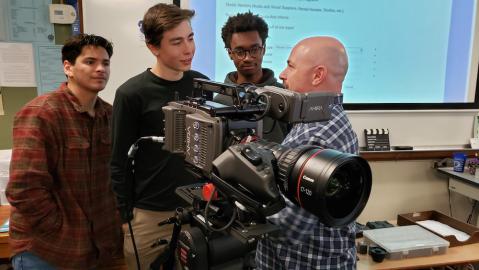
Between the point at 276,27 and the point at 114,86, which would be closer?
the point at 114,86

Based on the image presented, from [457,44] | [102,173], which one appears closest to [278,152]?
[102,173]

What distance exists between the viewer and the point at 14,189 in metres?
1.17

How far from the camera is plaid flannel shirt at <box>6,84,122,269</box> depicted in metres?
1.17

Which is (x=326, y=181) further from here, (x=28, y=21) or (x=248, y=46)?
(x=28, y=21)

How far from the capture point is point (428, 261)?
183cm

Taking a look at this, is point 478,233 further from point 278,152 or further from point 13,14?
point 13,14

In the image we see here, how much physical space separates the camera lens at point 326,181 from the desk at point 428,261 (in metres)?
1.13

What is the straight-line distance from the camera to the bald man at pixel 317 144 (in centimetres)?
93

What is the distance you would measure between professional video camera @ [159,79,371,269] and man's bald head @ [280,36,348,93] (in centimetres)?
22

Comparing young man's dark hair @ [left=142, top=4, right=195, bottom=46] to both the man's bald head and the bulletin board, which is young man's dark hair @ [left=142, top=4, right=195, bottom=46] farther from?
the bulletin board

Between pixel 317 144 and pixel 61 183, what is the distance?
0.88m

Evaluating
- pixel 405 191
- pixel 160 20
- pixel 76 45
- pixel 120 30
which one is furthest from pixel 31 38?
pixel 405 191

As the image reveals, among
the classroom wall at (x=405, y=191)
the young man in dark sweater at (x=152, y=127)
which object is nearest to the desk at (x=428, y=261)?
the classroom wall at (x=405, y=191)

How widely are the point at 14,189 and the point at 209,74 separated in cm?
132
